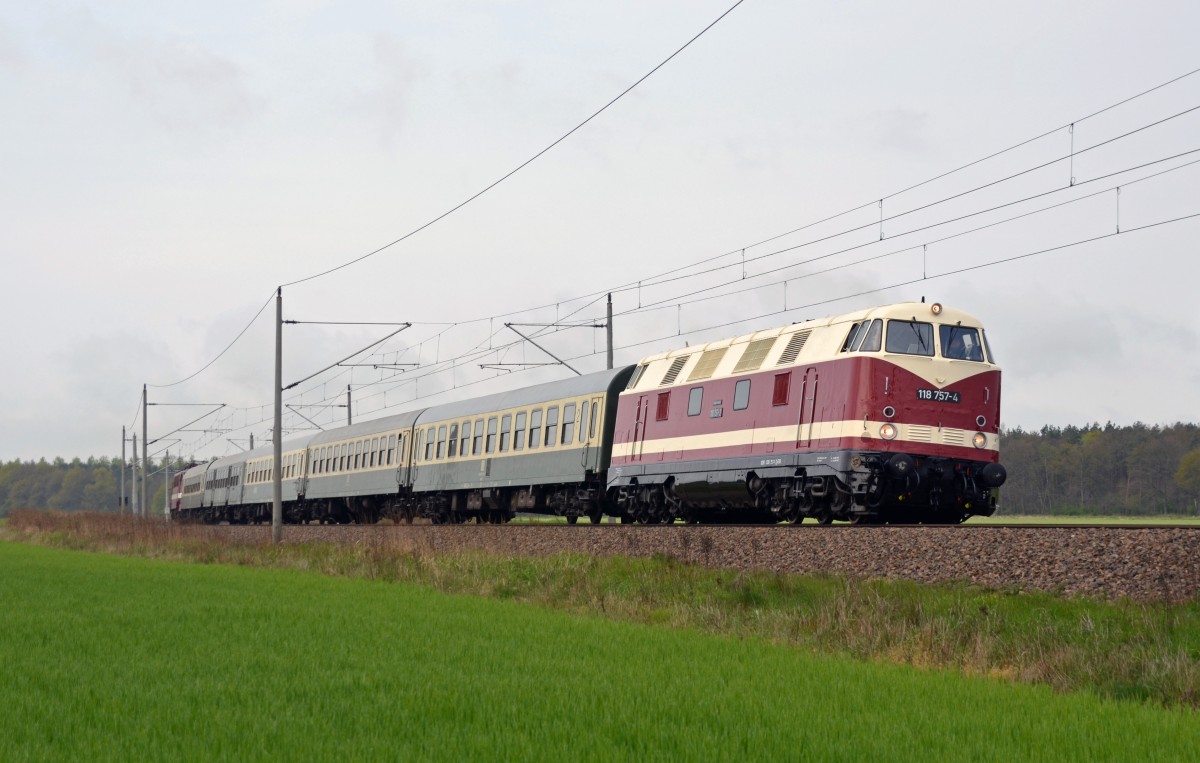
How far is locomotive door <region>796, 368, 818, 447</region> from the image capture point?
79.8ft

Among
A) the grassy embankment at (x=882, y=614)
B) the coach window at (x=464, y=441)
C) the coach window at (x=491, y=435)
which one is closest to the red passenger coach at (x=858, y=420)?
the grassy embankment at (x=882, y=614)

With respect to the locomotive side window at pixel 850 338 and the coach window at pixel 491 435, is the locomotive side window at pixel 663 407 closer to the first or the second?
the locomotive side window at pixel 850 338

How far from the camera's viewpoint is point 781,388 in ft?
83.3

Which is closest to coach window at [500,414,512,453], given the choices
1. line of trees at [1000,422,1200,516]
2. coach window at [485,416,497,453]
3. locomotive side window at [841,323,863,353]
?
coach window at [485,416,497,453]

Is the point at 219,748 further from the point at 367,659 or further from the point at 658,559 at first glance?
the point at 658,559

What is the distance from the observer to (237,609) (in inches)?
734

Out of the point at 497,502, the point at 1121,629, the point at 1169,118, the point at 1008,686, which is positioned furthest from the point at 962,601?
the point at 497,502

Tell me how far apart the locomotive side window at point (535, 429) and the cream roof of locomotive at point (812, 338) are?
6881 millimetres

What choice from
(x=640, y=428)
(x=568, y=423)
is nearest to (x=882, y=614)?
(x=640, y=428)

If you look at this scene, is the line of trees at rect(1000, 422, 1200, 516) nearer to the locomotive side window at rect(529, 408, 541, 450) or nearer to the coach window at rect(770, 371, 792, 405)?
the locomotive side window at rect(529, 408, 541, 450)

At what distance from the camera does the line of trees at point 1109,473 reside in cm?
9519

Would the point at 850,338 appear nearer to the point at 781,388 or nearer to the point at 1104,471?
the point at 781,388

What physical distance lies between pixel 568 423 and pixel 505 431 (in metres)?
4.14

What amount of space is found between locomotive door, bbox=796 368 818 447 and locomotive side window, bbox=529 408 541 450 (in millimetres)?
12306
